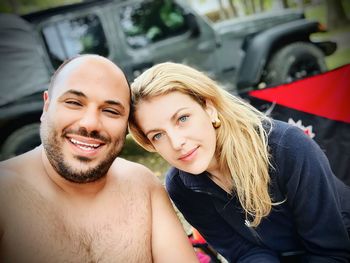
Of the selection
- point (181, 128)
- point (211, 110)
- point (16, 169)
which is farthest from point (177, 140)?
point (16, 169)

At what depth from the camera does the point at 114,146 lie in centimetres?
186

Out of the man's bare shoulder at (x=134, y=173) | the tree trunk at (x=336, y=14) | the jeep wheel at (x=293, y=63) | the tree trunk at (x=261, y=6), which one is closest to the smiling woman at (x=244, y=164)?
the man's bare shoulder at (x=134, y=173)

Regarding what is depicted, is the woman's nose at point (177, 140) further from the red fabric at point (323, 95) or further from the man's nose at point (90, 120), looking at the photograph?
the red fabric at point (323, 95)

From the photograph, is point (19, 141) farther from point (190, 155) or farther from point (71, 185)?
point (190, 155)

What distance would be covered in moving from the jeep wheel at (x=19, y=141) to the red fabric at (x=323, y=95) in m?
3.01

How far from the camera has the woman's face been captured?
1.77 meters

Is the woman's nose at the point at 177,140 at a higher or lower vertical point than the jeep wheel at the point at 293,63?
higher

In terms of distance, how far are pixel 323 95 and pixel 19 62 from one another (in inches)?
134

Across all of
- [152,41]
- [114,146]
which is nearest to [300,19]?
[152,41]

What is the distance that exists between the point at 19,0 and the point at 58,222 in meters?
3.50

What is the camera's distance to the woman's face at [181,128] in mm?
1771

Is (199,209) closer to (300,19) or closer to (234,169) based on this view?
(234,169)

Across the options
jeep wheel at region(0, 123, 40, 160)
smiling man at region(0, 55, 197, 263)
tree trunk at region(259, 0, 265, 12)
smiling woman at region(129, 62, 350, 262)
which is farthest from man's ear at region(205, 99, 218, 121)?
tree trunk at region(259, 0, 265, 12)

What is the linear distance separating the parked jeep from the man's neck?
8.48 feet
